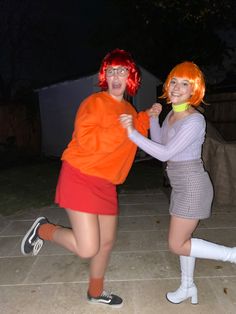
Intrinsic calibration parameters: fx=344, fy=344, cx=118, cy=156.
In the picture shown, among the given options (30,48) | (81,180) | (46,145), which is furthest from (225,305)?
(30,48)

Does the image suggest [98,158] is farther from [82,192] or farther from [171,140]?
[171,140]

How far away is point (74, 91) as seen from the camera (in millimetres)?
14328

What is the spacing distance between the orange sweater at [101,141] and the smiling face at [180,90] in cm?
37

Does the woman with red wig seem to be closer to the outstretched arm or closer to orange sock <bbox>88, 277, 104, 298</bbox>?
the outstretched arm

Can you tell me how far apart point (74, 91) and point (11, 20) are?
10.5 m

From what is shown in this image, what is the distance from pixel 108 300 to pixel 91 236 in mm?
707

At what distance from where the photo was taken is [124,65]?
101 inches

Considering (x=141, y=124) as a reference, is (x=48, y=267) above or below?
below

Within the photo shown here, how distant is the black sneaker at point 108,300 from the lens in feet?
9.41

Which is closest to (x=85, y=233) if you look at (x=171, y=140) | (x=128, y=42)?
(x=171, y=140)

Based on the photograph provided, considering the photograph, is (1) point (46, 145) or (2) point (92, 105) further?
(1) point (46, 145)

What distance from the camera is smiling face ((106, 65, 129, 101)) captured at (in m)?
2.56

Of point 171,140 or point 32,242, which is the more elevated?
point 171,140

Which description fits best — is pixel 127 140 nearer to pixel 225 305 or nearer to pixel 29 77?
pixel 225 305
